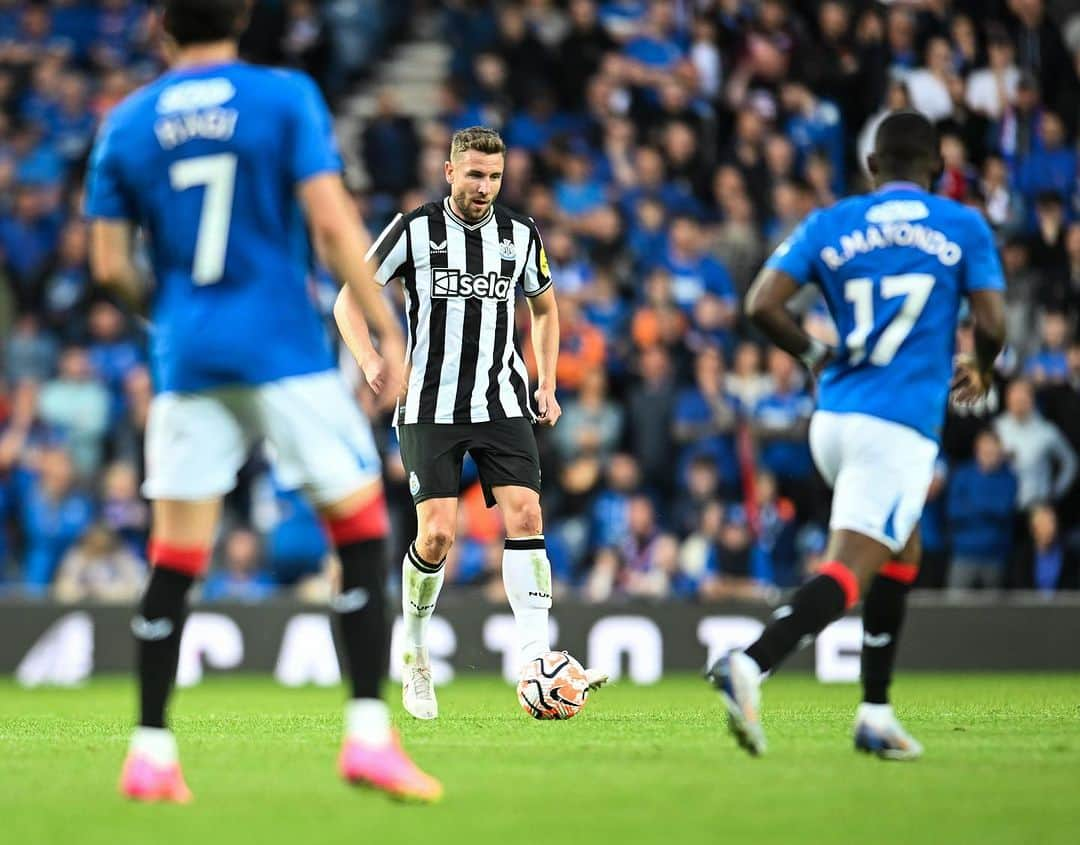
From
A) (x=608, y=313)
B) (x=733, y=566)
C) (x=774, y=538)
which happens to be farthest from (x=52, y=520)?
(x=774, y=538)

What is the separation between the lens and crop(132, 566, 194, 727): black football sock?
5488mm

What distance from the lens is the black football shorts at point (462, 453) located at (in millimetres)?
8531

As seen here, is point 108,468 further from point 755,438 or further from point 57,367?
point 755,438

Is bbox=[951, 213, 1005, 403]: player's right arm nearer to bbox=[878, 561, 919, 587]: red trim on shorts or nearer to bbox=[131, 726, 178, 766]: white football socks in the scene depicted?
bbox=[878, 561, 919, 587]: red trim on shorts

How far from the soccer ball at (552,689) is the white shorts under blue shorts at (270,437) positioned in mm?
2969

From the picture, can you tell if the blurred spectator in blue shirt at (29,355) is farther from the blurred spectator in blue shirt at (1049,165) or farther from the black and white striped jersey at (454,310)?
the blurred spectator in blue shirt at (1049,165)

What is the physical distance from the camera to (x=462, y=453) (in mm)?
8625

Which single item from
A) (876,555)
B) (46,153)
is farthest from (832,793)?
(46,153)

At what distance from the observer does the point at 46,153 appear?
58.9 feet

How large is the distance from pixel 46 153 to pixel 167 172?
43.3 ft

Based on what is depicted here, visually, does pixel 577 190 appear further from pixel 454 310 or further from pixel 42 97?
pixel 454 310

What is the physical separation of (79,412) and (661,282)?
5051mm

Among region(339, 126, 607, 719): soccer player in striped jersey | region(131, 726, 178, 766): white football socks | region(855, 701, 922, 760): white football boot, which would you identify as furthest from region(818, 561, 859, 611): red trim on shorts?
region(339, 126, 607, 719): soccer player in striped jersey

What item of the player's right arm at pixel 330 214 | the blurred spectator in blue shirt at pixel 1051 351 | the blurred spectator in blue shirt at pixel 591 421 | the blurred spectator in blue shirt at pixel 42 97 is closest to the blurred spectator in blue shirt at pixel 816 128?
the blurred spectator in blue shirt at pixel 1051 351
